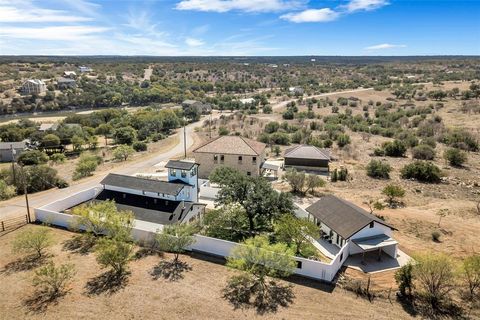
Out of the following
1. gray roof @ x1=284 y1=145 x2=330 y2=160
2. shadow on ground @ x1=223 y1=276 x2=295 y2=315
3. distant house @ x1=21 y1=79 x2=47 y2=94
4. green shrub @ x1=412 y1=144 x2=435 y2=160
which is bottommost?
shadow on ground @ x1=223 y1=276 x2=295 y2=315

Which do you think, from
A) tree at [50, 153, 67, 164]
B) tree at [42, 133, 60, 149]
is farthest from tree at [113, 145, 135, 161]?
tree at [42, 133, 60, 149]

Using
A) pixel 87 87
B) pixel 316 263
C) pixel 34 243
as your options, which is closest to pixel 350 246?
pixel 316 263

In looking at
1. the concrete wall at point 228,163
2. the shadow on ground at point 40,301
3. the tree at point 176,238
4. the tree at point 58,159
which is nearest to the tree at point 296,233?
the tree at point 176,238

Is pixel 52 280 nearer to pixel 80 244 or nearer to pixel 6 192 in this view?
pixel 80 244

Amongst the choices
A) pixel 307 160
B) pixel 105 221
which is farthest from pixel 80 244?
pixel 307 160

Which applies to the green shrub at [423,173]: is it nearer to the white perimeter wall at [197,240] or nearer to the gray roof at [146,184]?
the white perimeter wall at [197,240]

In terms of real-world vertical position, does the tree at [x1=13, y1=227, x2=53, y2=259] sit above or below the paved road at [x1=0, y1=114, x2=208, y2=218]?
above

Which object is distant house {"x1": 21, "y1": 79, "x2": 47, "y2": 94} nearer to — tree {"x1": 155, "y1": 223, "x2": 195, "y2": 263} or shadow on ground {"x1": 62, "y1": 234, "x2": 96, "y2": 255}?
shadow on ground {"x1": 62, "y1": 234, "x2": 96, "y2": 255}

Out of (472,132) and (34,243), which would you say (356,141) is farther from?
(34,243)
